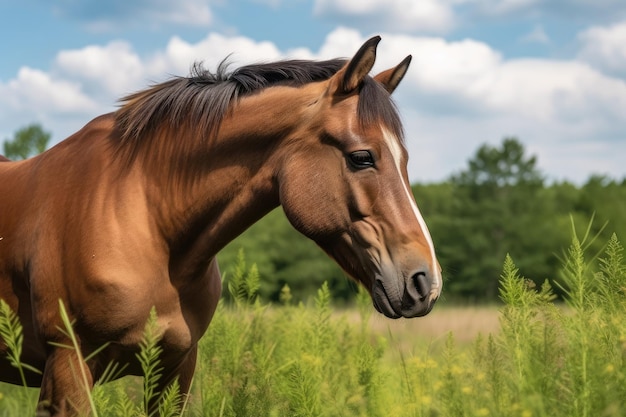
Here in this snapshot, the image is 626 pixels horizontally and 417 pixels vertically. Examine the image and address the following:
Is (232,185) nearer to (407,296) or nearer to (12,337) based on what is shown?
(407,296)

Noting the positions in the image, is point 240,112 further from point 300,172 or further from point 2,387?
point 2,387

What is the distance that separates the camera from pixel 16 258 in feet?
13.4

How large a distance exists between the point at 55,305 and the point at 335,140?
168 cm

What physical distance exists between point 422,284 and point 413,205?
0.40m

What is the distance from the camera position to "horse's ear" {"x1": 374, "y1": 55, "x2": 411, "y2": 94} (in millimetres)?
4137

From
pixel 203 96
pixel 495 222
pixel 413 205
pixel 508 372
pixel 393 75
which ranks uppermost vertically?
pixel 495 222

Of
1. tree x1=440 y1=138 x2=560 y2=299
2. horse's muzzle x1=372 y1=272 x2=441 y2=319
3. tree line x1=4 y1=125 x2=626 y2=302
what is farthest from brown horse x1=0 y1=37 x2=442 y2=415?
tree x1=440 y1=138 x2=560 y2=299

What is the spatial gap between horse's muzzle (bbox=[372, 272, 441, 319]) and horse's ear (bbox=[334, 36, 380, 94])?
99 centimetres

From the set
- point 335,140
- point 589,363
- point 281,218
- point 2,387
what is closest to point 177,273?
point 335,140

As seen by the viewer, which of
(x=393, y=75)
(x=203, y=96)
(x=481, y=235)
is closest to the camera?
(x=203, y=96)

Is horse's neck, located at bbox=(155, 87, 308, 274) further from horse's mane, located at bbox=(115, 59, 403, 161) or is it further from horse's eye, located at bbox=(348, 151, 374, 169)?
horse's eye, located at bbox=(348, 151, 374, 169)

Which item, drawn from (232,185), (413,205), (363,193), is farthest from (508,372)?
(232,185)

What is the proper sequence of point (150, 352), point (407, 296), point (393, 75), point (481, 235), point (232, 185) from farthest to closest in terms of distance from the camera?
point (481, 235)
point (393, 75)
point (232, 185)
point (407, 296)
point (150, 352)

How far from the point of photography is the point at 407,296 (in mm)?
3396
